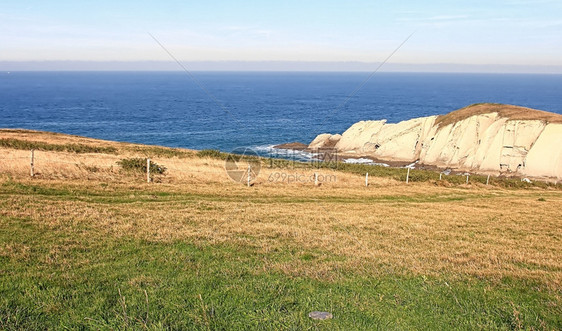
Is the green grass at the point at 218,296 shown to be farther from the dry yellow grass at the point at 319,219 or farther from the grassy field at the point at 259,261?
the dry yellow grass at the point at 319,219

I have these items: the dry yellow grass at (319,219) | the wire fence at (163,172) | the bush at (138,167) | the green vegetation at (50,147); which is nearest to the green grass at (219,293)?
the dry yellow grass at (319,219)

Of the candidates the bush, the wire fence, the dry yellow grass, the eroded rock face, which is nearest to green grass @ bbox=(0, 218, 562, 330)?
the dry yellow grass

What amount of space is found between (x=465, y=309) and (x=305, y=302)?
11.0ft

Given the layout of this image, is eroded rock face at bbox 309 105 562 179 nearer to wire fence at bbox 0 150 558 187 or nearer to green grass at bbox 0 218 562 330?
wire fence at bbox 0 150 558 187

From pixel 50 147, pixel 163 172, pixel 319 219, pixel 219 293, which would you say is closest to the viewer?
pixel 219 293

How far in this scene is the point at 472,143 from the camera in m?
65.5

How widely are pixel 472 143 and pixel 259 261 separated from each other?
6188 centimetres

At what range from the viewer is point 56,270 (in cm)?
1017

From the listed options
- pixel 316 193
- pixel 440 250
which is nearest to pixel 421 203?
pixel 316 193

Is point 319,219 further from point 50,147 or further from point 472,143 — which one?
point 472,143

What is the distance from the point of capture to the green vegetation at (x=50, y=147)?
120 feet

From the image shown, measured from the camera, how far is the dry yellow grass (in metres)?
12.7

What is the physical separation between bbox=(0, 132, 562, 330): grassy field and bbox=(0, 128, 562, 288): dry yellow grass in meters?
0.08

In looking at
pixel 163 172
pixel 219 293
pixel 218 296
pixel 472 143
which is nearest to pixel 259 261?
pixel 219 293
